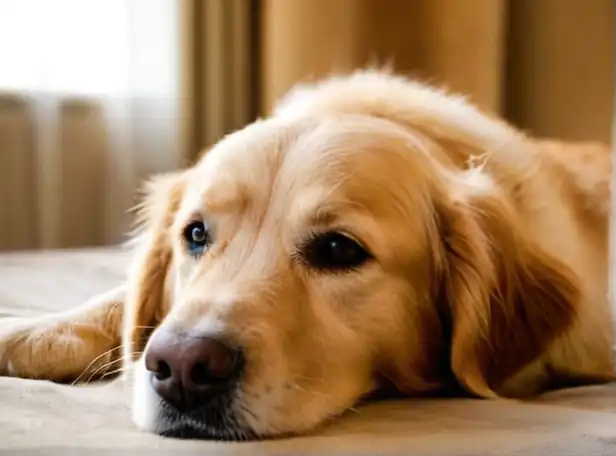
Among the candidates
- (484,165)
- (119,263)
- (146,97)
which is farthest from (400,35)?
(484,165)

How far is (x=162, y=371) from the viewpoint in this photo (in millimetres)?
1071

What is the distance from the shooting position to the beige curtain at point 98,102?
3.65 meters

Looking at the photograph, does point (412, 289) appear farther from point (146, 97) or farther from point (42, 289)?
point (146, 97)

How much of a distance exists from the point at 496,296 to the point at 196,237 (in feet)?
1.50

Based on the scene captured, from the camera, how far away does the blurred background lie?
356 centimetres

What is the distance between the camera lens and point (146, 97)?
151 inches

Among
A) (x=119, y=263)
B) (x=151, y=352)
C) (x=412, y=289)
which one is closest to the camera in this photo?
(x=151, y=352)

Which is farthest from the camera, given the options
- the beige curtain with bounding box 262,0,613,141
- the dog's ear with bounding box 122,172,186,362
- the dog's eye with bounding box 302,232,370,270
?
the beige curtain with bounding box 262,0,613,141

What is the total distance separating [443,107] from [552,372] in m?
0.58

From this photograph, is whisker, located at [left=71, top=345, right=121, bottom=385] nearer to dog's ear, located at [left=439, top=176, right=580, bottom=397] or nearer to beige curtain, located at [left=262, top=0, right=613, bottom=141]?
dog's ear, located at [left=439, top=176, right=580, bottom=397]

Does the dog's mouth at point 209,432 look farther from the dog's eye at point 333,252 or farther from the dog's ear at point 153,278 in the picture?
the dog's ear at point 153,278

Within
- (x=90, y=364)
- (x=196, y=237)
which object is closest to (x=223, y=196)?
(x=196, y=237)

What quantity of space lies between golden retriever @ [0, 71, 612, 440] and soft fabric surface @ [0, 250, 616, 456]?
6cm

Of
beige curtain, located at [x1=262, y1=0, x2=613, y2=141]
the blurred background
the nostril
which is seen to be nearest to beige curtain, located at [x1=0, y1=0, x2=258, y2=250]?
the blurred background
